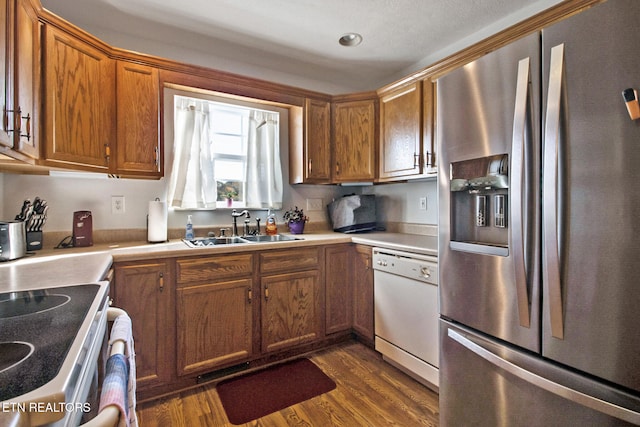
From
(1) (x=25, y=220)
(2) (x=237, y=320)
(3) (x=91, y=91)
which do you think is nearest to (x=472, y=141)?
(2) (x=237, y=320)

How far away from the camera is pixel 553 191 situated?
95 centimetres

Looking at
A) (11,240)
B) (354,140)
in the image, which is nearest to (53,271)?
(11,240)

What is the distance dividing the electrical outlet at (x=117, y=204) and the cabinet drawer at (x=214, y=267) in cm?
77

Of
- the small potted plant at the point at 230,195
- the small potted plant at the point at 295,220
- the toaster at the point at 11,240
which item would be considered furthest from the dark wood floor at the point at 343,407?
the small potted plant at the point at 230,195

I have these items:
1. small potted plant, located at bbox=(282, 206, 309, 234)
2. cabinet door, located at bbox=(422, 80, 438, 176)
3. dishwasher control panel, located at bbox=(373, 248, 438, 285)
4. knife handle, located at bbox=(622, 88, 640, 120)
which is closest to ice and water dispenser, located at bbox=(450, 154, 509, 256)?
knife handle, located at bbox=(622, 88, 640, 120)

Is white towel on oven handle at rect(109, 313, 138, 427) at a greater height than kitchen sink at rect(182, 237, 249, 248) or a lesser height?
lesser

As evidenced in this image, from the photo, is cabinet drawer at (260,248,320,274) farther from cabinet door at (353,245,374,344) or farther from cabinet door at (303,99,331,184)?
cabinet door at (303,99,331,184)

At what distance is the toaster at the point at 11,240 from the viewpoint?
1.44 meters

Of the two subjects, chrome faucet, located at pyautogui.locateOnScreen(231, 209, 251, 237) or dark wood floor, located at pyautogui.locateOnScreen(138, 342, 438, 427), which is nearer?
dark wood floor, located at pyautogui.locateOnScreen(138, 342, 438, 427)

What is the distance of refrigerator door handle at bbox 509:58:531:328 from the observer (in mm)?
1021

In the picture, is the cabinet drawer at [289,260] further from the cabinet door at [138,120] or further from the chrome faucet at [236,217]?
the cabinet door at [138,120]

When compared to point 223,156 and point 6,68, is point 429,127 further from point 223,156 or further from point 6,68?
point 6,68

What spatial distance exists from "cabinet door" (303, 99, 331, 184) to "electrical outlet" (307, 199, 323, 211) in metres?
0.31

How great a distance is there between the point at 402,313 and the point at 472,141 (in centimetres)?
119
